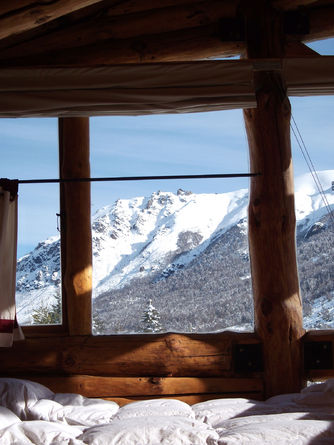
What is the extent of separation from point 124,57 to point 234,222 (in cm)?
135

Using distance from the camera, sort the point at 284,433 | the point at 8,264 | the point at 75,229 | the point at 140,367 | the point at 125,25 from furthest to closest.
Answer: the point at 125,25
the point at 75,229
the point at 140,367
the point at 8,264
the point at 284,433

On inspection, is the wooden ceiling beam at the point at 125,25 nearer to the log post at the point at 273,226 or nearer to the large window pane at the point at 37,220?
the log post at the point at 273,226

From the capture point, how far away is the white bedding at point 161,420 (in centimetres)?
239

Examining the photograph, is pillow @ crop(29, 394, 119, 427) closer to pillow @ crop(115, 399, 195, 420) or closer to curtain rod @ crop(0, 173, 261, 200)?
pillow @ crop(115, 399, 195, 420)

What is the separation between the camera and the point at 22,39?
4.01 m

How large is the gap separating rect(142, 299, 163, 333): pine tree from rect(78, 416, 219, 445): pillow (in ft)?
4.66

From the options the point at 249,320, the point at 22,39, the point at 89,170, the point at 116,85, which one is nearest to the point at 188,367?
the point at 249,320

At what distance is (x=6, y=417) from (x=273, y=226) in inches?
77.6

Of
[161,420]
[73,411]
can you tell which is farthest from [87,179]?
[161,420]

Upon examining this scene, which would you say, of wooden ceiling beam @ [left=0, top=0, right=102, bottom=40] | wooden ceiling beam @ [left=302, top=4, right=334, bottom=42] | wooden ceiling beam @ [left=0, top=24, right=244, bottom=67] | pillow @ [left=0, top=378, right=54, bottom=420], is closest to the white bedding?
pillow @ [left=0, top=378, right=54, bottom=420]

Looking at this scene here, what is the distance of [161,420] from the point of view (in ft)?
8.55

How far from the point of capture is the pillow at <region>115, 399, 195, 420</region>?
2.93m

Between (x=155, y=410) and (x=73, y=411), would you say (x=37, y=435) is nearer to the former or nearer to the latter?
(x=73, y=411)

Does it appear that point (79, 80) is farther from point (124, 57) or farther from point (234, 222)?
point (234, 222)
